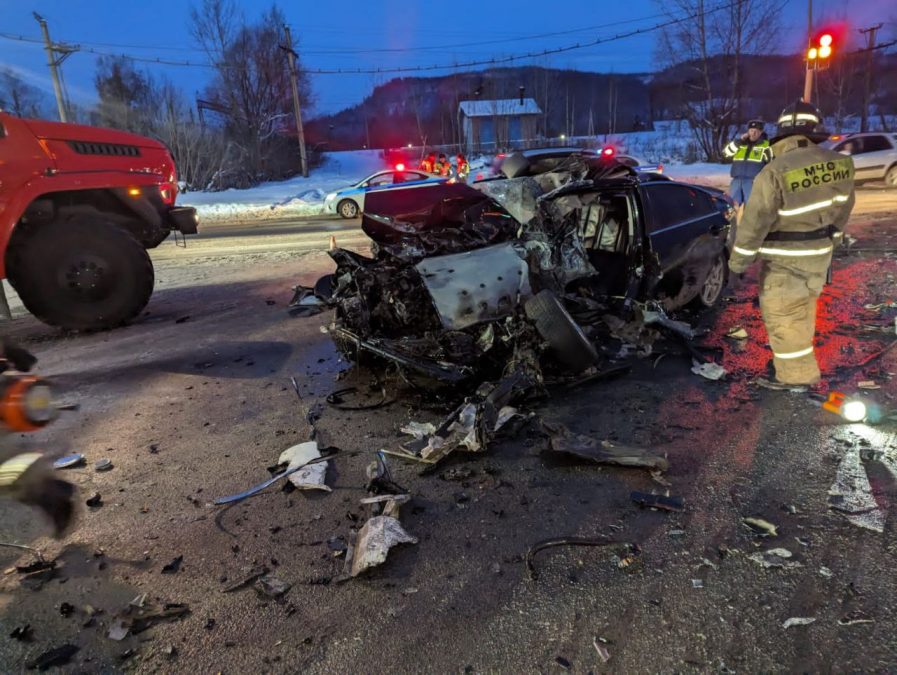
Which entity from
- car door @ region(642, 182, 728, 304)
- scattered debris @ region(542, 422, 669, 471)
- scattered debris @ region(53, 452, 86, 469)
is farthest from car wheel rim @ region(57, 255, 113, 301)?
car door @ region(642, 182, 728, 304)

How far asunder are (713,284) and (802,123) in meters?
2.18

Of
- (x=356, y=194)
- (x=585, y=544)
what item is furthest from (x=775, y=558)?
(x=356, y=194)

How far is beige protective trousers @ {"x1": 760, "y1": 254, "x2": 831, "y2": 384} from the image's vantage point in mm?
4066

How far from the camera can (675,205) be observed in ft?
19.2

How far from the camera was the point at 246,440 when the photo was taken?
3.93 meters

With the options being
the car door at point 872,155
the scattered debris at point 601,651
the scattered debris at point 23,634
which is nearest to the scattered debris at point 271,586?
the scattered debris at point 23,634

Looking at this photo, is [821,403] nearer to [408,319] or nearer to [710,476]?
[710,476]

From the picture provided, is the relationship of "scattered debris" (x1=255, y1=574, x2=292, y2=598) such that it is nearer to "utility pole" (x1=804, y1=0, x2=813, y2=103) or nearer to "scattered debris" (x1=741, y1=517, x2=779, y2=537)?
"scattered debris" (x1=741, y1=517, x2=779, y2=537)

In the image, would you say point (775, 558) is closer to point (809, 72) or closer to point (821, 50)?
point (821, 50)

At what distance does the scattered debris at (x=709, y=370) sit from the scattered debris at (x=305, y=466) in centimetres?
310

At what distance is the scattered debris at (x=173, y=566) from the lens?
2635 millimetres

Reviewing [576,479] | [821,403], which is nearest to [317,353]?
[576,479]

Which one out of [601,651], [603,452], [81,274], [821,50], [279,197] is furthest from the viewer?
[279,197]

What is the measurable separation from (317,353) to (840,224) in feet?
14.9
